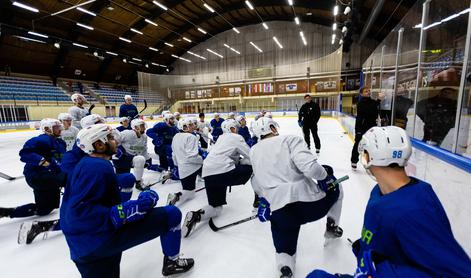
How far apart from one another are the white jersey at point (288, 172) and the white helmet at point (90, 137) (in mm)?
1132

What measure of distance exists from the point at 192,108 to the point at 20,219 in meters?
23.2

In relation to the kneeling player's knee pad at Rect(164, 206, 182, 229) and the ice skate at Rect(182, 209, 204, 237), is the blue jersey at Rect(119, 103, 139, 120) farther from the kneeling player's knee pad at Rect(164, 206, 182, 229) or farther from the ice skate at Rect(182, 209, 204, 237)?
the kneeling player's knee pad at Rect(164, 206, 182, 229)

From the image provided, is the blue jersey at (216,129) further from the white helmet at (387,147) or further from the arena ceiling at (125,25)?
the arena ceiling at (125,25)

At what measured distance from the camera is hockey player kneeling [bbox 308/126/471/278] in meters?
0.66

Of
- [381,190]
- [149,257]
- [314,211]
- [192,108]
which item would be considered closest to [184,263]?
[149,257]

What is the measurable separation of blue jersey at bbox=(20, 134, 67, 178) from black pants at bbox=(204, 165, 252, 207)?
2034 millimetres

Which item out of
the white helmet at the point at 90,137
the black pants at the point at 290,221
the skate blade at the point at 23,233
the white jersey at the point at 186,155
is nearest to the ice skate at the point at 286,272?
the black pants at the point at 290,221

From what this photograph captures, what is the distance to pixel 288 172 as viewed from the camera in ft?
5.44

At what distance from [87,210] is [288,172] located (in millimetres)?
1307

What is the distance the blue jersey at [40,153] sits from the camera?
2.70 meters

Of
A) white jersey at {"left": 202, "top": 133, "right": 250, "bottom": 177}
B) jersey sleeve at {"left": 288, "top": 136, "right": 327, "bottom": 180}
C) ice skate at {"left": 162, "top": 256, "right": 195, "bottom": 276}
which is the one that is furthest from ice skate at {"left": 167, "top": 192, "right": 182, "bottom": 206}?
jersey sleeve at {"left": 288, "top": 136, "right": 327, "bottom": 180}

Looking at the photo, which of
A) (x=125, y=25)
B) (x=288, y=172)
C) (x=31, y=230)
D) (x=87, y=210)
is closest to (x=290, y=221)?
(x=288, y=172)

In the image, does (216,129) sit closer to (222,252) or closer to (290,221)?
(222,252)

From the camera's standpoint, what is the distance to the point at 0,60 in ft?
56.9
